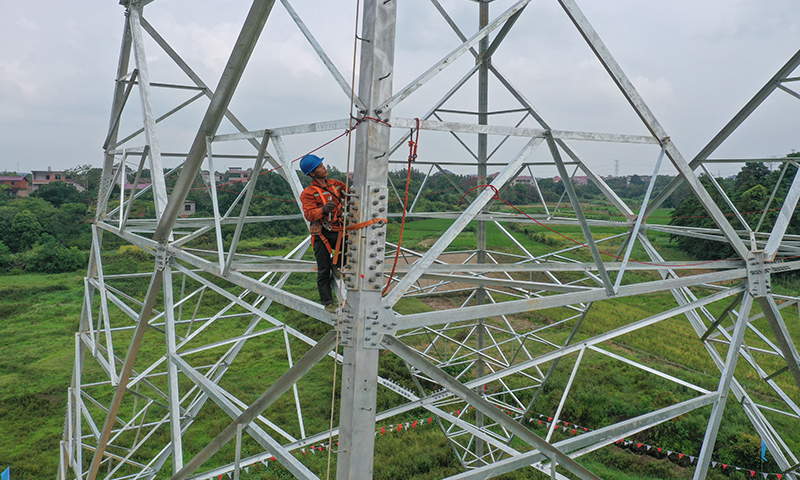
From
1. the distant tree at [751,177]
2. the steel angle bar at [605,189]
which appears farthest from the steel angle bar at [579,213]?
the distant tree at [751,177]

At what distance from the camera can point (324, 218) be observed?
16.3 ft

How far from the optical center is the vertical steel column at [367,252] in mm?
4340

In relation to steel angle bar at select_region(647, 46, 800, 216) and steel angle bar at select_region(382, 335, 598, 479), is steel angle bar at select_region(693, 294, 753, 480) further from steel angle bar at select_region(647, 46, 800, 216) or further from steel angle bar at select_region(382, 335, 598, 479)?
steel angle bar at select_region(647, 46, 800, 216)

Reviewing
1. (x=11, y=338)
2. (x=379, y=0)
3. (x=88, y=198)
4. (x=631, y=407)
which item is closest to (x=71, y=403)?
(x=379, y=0)

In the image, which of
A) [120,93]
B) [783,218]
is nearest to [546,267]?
[783,218]

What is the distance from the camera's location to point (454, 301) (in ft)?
107

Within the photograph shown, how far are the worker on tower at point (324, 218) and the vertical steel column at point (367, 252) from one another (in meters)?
0.38

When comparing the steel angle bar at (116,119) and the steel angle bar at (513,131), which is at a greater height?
the steel angle bar at (116,119)

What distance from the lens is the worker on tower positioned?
15.9 ft

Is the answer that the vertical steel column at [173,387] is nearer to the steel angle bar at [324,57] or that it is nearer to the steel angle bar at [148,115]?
the steel angle bar at [148,115]

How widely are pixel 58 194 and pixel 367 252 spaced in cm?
5088

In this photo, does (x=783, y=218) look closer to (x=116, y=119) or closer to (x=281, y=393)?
(x=281, y=393)

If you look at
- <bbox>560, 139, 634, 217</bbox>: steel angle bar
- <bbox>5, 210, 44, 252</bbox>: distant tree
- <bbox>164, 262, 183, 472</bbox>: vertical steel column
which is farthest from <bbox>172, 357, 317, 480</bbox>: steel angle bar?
<bbox>5, 210, 44, 252</bbox>: distant tree

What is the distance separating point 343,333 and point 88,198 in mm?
50615
